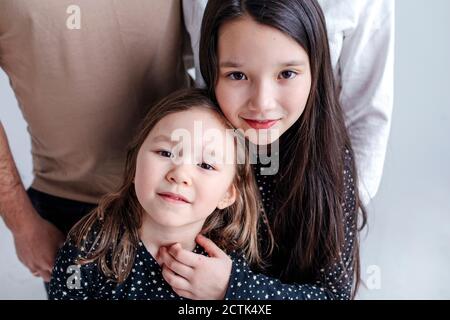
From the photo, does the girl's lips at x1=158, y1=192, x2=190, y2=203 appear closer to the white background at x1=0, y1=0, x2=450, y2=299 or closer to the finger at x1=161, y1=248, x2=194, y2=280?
the finger at x1=161, y1=248, x2=194, y2=280

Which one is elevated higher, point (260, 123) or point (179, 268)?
point (260, 123)

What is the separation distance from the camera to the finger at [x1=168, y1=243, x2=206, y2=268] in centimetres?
86

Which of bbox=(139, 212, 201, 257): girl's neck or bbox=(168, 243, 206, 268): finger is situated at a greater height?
bbox=(139, 212, 201, 257): girl's neck

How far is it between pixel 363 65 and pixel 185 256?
418 mm

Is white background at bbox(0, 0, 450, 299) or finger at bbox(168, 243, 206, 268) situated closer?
finger at bbox(168, 243, 206, 268)

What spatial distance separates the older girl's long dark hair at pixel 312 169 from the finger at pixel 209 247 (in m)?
0.13

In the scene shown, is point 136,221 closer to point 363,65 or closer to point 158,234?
point 158,234

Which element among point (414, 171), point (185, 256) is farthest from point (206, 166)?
point (414, 171)

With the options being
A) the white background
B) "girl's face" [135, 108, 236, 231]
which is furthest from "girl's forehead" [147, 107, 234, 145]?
the white background

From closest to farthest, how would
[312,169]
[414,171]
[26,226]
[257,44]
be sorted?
[257,44]
[312,169]
[26,226]
[414,171]

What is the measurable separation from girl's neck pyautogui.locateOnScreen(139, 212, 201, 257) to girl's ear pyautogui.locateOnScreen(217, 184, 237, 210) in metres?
0.06

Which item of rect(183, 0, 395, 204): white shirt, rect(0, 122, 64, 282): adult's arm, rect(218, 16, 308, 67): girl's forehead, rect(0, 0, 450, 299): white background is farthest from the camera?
rect(0, 0, 450, 299): white background

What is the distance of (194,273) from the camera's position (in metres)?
0.86
